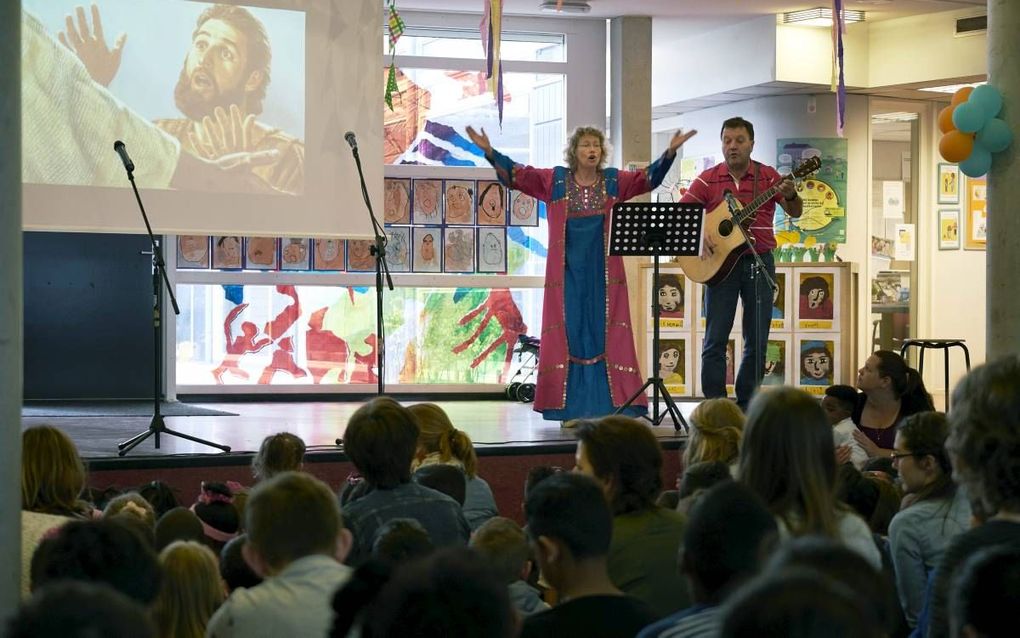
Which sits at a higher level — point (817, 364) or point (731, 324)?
point (731, 324)

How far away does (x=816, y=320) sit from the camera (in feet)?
34.9

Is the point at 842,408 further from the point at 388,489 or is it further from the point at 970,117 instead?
the point at 388,489

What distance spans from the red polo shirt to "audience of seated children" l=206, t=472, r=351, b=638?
15.3ft

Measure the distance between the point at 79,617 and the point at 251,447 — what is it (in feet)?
16.3

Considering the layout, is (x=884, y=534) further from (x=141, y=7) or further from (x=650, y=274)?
(x=650, y=274)

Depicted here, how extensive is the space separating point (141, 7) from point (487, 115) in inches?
157

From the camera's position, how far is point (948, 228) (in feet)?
39.5

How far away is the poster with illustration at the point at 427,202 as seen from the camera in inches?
404

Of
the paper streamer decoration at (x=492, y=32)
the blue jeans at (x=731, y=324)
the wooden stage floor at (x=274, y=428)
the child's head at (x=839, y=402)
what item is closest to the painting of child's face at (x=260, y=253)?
the wooden stage floor at (x=274, y=428)

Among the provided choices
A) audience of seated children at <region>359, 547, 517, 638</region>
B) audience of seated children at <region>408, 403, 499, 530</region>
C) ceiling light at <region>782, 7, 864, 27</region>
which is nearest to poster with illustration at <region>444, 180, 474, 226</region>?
ceiling light at <region>782, 7, 864, 27</region>

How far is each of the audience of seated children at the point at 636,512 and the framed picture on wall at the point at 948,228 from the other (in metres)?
9.92

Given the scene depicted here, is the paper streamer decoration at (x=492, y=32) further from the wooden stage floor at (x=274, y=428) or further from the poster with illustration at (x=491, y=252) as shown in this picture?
the poster with illustration at (x=491, y=252)

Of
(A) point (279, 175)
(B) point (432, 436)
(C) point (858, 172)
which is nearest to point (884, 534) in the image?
(B) point (432, 436)

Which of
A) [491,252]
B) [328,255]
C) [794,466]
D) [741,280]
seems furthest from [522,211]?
[794,466]
